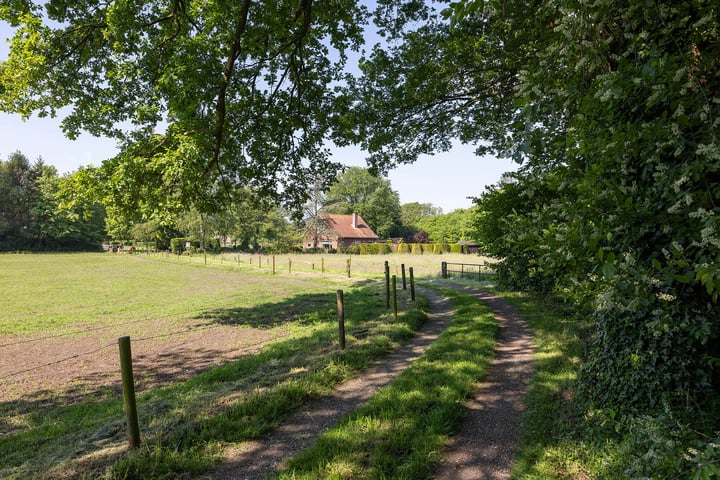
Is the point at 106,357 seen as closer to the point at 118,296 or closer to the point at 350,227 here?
the point at 118,296

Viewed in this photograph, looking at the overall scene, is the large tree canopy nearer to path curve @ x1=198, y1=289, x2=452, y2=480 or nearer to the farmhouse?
path curve @ x1=198, y1=289, x2=452, y2=480

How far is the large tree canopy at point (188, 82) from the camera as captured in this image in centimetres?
816

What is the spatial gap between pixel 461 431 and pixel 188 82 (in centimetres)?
864

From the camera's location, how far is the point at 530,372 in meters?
5.96

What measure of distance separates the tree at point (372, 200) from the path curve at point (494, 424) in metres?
74.6

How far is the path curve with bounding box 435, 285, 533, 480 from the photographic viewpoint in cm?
359

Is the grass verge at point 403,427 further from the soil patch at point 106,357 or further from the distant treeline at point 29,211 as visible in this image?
the distant treeline at point 29,211

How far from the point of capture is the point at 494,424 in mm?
4422

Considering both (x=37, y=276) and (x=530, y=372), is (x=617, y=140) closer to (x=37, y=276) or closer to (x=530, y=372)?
(x=530, y=372)

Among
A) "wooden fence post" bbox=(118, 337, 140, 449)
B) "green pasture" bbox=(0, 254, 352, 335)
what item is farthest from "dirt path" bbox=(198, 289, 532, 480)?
"green pasture" bbox=(0, 254, 352, 335)

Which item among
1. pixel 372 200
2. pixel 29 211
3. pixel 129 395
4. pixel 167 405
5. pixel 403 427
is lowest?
pixel 167 405

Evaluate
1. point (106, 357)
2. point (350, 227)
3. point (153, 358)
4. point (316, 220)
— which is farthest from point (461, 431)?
point (350, 227)

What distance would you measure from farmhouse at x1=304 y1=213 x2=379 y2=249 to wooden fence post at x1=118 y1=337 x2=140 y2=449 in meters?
60.4

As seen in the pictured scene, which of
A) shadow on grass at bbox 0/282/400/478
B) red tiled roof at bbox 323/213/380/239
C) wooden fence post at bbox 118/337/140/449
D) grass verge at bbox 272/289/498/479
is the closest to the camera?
grass verge at bbox 272/289/498/479
